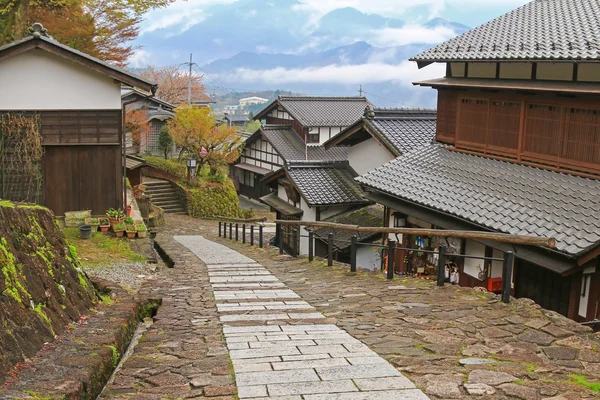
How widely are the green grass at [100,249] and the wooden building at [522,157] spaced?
21.8ft

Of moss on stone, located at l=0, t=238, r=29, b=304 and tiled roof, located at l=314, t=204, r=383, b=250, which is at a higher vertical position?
moss on stone, located at l=0, t=238, r=29, b=304

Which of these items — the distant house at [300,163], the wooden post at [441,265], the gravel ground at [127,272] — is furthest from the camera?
the distant house at [300,163]

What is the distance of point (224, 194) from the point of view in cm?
3891

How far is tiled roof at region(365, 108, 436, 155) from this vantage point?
70.7 feet

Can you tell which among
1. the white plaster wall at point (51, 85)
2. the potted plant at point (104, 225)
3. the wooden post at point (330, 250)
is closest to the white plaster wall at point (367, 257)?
the wooden post at point (330, 250)

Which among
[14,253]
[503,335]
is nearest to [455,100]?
[503,335]

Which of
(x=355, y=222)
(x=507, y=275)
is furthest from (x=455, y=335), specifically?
(x=355, y=222)

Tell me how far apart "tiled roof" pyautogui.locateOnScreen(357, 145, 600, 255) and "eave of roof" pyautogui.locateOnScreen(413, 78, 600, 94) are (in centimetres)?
174

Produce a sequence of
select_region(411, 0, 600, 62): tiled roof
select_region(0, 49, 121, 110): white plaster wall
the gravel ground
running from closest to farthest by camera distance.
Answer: select_region(411, 0, 600, 62): tiled roof → the gravel ground → select_region(0, 49, 121, 110): white plaster wall

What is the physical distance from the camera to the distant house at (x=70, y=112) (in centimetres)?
1739

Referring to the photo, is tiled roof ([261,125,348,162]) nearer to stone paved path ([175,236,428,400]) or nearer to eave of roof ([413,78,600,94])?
eave of roof ([413,78,600,94])

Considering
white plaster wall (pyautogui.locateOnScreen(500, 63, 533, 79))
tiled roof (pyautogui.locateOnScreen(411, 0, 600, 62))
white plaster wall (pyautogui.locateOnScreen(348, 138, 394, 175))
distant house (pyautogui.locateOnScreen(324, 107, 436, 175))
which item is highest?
tiled roof (pyautogui.locateOnScreen(411, 0, 600, 62))

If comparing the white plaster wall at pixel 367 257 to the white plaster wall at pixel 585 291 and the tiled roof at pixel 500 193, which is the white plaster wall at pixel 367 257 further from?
the white plaster wall at pixel 585 291

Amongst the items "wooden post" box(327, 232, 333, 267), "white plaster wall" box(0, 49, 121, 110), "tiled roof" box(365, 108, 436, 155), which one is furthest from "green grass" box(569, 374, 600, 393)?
"white plaster wall" box(0, 49, 121, 110)
